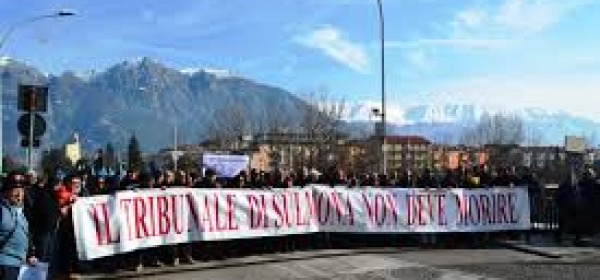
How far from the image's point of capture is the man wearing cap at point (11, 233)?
1053cm

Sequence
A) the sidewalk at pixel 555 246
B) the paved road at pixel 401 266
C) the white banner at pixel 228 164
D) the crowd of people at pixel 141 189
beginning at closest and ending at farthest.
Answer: the crowd of people at pixel 141 189 → the paved road at pixel 401 266 → the sidewalk at pixel 555 246 → the white banner at pixel 228 164

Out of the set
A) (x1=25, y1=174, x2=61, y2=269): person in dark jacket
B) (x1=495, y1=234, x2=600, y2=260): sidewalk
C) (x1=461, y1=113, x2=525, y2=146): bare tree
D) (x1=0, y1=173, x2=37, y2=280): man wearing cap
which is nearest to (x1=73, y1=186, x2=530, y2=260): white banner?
(x1=495, y1=234, x2=600, y2=260): sidewalk

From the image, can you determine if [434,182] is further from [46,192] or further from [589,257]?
[46,192]

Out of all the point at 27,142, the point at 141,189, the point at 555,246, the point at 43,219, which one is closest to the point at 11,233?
the point at 43,219

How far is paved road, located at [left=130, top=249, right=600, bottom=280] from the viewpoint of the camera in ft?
56.9

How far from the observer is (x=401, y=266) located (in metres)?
18.8

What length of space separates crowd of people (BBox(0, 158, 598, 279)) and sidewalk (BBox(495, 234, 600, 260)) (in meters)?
0.97

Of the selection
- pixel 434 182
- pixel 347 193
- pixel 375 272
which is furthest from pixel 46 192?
pixel 434 182

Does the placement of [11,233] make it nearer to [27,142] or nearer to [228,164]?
[27,142]

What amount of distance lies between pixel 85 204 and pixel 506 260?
7879 millimetres

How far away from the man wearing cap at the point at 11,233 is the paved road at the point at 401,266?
6353 millimetres

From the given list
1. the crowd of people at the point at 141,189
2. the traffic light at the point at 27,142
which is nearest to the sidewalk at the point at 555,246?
the crowd of people at the point at 141,189

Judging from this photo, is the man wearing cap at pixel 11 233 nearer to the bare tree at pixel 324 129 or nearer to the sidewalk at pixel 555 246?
the sidewalk at pixel 555 246

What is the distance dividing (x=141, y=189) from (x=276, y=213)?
3356mm
